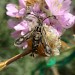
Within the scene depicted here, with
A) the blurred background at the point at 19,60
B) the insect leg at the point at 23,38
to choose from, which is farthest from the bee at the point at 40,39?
the blurred background at the point at 19,60

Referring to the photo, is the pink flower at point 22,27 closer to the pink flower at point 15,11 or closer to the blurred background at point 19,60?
the pink flower at point 15,11

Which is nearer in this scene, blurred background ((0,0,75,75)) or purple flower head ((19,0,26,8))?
purple flower head ((19,0,26,8))

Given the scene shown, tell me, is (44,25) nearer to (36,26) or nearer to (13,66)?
(36,26)

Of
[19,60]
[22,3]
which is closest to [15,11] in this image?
[22,3]

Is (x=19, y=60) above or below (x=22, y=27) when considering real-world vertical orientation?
below

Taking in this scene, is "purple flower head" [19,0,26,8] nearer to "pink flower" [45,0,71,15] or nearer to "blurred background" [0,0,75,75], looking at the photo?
"pink flower" [45,0,71,15]

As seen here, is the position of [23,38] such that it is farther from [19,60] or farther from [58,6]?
[19,60]

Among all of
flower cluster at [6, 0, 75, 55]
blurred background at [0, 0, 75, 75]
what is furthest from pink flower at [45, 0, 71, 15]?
blurred background at [0, 0, 75, 75]

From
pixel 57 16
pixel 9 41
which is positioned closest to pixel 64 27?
pixel 57 16
